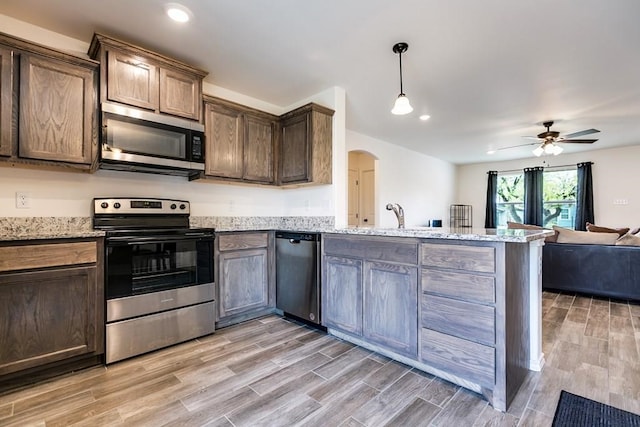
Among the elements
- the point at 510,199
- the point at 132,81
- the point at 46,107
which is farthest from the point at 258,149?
the point at 510,199

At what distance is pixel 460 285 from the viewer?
1.91 m

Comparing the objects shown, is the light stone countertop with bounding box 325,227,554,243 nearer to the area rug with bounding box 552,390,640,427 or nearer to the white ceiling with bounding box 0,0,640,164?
the area rug with bounding box 552,390,640,427

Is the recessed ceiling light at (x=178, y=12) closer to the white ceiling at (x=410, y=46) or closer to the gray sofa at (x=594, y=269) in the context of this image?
the white ceiling at (x=410, y=46)

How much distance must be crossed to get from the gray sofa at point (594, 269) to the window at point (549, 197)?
346 cm

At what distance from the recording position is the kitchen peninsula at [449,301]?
1774 mm

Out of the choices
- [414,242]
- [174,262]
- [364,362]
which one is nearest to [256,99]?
[174,262]

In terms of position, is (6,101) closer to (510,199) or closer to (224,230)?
(224,230)

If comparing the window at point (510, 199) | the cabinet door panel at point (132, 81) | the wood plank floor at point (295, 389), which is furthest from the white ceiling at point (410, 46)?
the window at point (510, 199)

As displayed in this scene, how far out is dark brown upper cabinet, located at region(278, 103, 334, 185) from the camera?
3.16 metres

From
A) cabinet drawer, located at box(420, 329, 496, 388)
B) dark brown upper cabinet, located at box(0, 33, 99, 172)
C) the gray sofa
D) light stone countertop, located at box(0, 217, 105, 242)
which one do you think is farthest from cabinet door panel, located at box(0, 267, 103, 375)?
the gray sofa

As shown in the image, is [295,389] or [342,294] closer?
[295,389]

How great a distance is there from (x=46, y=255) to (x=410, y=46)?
120 inches

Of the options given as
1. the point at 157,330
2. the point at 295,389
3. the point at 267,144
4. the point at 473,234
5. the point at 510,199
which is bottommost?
the point at 295,389

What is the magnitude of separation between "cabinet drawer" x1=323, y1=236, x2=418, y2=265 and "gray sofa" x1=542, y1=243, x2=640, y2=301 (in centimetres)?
337
